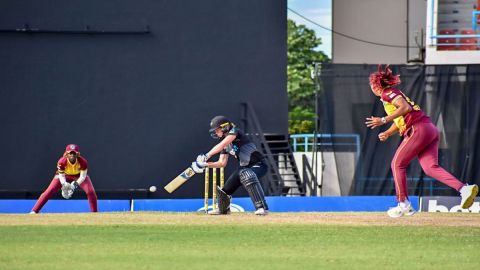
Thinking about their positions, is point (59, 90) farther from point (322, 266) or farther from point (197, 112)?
point (322, 266)

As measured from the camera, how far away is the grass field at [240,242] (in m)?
11.3

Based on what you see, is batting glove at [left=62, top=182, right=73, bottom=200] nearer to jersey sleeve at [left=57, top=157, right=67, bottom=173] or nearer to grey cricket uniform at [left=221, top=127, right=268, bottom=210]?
jersey sleeve at [left=57, top=157, right=67, bottom=173]

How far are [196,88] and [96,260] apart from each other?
16.9 meters

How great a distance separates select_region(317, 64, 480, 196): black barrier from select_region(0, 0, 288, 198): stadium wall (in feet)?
8.30

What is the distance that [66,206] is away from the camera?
84.7ft

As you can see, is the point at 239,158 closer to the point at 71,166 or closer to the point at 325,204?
the point at 71,166

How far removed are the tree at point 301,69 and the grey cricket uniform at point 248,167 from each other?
159 ft

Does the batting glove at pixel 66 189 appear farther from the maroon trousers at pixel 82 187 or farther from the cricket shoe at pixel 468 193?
the cricket shoe at pixel 468 193

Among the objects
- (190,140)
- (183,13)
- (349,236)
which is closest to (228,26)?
(183,13)

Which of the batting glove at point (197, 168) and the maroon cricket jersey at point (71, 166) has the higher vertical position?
the batting glove at point (197, 168)

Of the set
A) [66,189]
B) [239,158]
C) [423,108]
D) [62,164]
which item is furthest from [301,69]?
[239,158]

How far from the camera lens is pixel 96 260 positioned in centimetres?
1151

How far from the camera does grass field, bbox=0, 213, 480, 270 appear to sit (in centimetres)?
1134

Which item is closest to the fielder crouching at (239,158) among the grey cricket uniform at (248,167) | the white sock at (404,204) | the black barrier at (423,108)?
the grey cricket uniform at (248,167)
